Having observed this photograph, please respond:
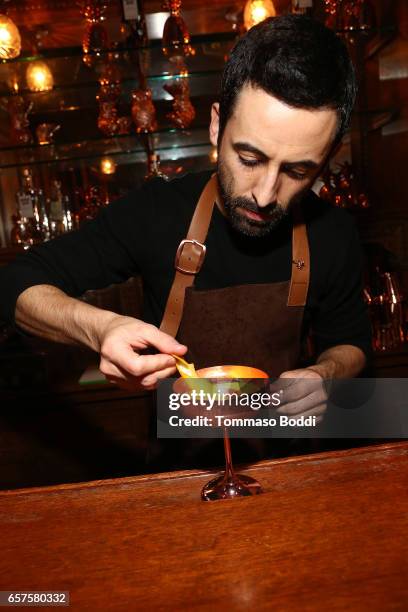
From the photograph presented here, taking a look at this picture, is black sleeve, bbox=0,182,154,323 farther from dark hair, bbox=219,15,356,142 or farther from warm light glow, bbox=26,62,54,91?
warm light glow, bbox=26,62,54,91

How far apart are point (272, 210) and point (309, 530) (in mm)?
905

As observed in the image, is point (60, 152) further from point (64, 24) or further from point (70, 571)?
point (70, 571)

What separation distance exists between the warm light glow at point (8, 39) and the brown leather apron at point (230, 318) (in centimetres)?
165

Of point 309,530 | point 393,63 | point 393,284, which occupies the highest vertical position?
point 393,63

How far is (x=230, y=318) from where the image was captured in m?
1.91

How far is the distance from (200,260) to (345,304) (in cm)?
52

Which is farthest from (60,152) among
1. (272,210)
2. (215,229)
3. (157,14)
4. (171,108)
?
(272,210)

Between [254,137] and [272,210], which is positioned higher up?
[254,137]

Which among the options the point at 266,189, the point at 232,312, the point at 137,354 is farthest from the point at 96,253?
the point at 137,354

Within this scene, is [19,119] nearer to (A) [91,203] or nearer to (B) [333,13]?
(A) [91,203]

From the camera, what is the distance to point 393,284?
3.09 m

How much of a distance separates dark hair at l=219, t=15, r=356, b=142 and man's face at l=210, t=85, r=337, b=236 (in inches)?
1.2

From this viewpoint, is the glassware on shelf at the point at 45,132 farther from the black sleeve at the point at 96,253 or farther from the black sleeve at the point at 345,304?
the black sleeve at the point at 345,304

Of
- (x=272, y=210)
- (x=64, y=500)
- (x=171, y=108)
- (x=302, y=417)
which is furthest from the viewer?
(x=171, y=108)
